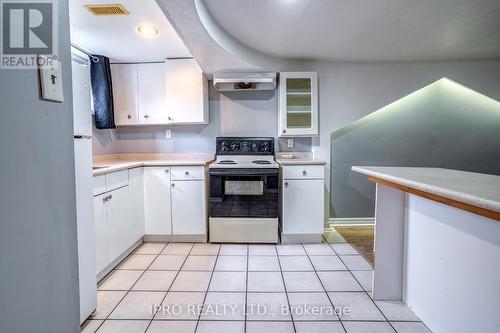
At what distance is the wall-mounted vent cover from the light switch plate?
154cm

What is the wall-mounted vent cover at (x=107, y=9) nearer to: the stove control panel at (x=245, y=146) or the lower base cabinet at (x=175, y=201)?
the lower base cabinet at (x=175, y=201)

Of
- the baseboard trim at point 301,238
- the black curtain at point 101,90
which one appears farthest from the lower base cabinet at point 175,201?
the baseboard trim at point 301,238

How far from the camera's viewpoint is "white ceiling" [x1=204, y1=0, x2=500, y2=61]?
1.90 m

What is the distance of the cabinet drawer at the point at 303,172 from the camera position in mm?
2705

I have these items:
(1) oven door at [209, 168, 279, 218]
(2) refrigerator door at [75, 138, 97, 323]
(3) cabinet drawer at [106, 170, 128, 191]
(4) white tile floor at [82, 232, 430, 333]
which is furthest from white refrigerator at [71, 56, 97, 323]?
(1) oven door at [209, 168, 279, 218]

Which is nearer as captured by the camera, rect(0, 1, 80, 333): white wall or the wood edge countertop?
rect(0, 1, 80, 333): white wall

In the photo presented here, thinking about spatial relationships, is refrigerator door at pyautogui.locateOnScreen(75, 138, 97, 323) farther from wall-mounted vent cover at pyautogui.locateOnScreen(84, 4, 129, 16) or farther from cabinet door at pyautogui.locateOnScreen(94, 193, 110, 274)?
wall-mounted vent cover at pyautogui.locateOnScreen(84, 4, 129, 16)

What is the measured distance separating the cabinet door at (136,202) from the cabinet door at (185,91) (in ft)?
2.47

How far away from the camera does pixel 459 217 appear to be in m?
1.25

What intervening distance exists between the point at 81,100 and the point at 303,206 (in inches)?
83.1

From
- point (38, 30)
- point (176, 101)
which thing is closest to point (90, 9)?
point (176, 101)

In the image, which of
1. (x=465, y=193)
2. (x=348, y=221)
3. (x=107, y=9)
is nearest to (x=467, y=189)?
(x=465, y=193)

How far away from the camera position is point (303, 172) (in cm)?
271

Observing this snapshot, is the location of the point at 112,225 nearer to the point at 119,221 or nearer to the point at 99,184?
the point at 119,221
